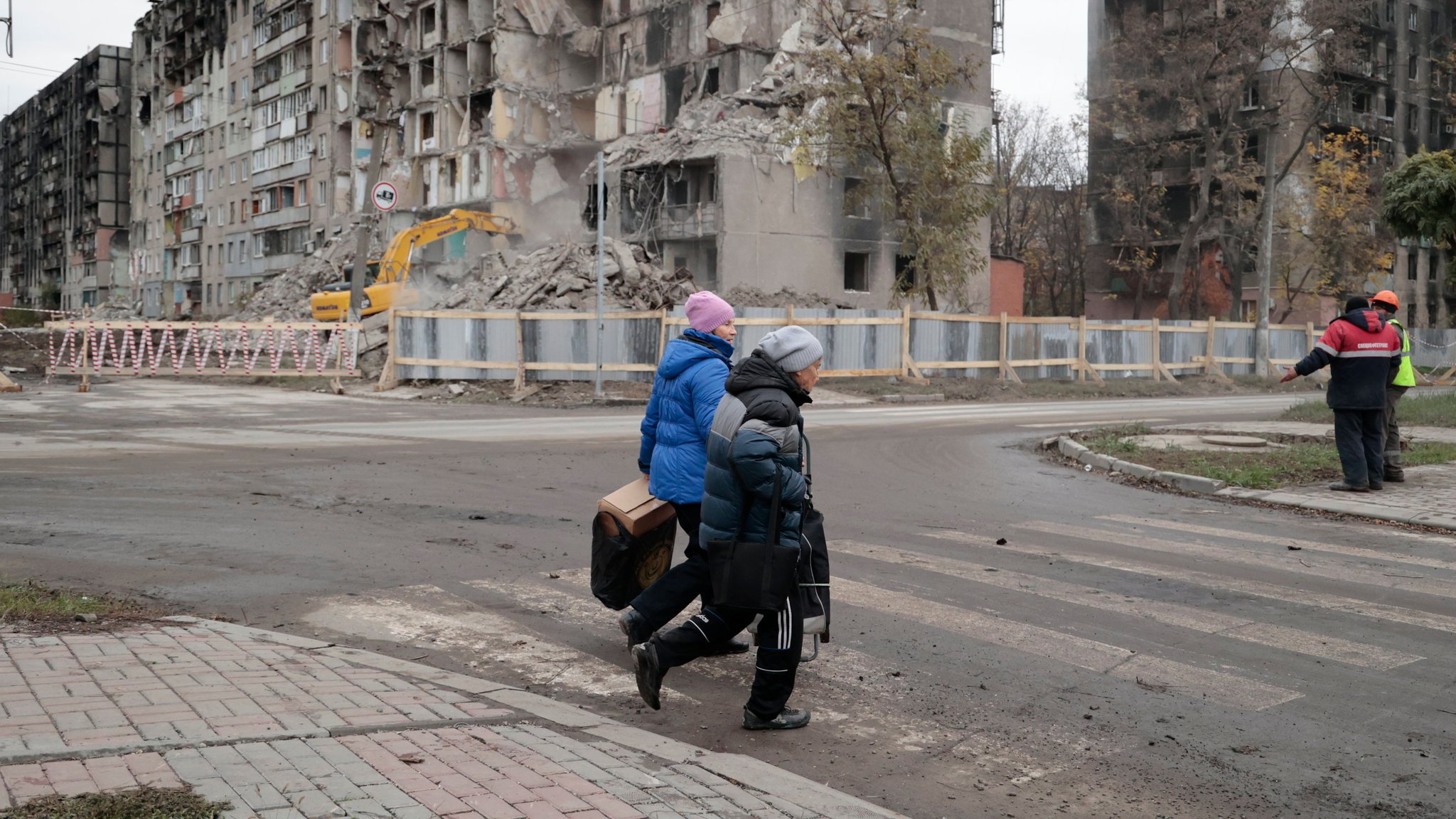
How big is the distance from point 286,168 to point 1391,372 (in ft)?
257

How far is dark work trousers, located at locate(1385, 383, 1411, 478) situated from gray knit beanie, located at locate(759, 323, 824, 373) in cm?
948

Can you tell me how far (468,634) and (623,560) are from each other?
3.09ft

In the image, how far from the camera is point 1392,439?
503 inches

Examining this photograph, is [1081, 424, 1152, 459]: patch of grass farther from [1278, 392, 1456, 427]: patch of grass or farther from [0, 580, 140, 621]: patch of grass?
[0, 580, 140, 621]: patch of grass

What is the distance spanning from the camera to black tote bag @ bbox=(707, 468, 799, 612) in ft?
15.8

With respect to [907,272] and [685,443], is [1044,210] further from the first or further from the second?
[685,443]

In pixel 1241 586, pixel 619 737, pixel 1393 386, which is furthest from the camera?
pixel 1393 386

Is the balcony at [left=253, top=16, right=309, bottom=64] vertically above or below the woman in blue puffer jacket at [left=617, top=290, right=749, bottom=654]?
above

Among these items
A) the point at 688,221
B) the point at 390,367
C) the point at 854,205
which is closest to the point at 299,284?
the point at 688,221

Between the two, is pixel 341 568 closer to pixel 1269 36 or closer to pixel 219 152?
pixel 1269 36

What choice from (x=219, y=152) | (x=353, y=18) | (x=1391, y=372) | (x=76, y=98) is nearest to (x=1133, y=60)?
(x=353, y=18)

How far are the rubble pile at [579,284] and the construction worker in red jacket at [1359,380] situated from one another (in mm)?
21543

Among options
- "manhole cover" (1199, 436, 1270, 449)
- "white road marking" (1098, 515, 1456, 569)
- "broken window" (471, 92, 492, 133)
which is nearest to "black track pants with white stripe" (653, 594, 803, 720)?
"white road marking" (1098, 515, 1456, 569)

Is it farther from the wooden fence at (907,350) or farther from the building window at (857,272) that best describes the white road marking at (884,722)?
the building window at (857,272)
